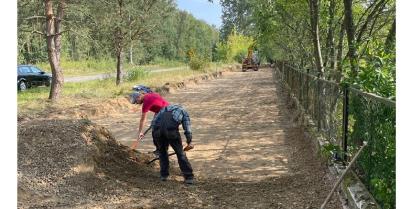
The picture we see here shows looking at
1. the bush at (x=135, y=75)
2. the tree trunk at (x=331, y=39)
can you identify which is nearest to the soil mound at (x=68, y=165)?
the tree trunk at (x=331, y=39)

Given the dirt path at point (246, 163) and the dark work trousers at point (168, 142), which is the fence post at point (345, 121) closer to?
the dirt path at point (246, 163)

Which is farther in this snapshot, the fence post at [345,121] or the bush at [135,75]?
the bush at [135,75]

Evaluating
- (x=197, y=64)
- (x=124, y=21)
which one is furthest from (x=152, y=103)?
(x=197, y=64)

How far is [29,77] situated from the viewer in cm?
2428

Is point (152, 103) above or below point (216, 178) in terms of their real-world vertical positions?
above

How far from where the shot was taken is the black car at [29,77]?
77.7ft

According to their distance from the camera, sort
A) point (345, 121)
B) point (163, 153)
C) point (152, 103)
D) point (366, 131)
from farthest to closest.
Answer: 1. point (152, 103)
2. point (163, 153)
3. point (345, 121)
4. point (366, 131)

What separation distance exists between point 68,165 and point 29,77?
19.3 m

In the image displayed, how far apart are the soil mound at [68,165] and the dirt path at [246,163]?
0.78 metres

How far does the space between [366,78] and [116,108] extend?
12878 millimetres

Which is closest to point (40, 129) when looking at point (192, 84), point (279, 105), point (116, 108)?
point (116, 108)

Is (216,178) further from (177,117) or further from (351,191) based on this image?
(351,191)

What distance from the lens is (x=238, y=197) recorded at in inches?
248

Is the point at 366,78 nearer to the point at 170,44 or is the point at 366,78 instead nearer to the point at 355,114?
the point at 355,114
